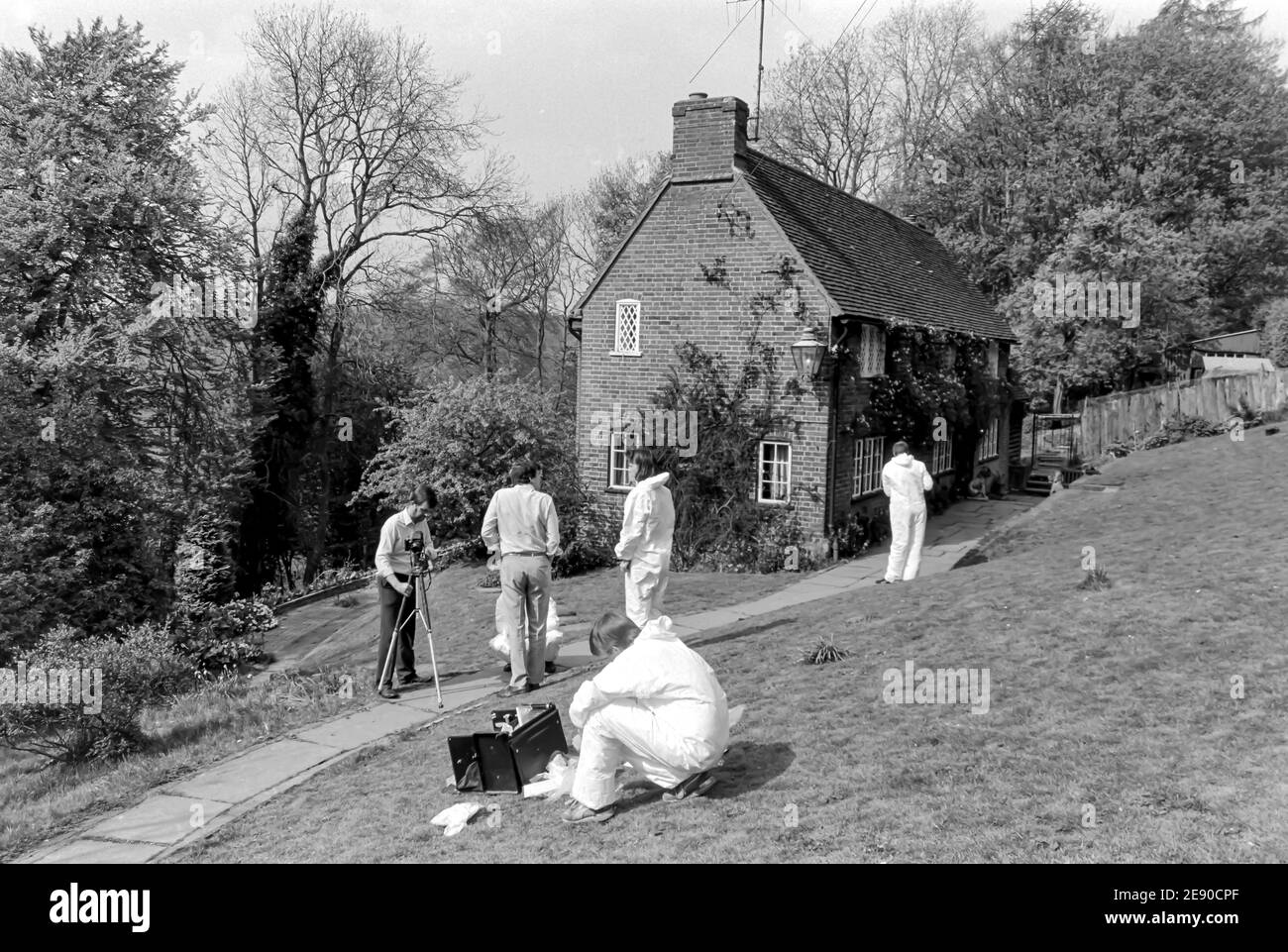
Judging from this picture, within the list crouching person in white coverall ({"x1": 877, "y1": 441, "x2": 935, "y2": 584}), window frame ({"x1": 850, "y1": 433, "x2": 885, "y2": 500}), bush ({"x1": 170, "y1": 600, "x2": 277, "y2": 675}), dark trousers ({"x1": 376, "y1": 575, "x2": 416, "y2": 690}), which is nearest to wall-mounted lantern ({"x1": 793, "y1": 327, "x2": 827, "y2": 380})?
window frame ({"x1": 850, "y1": 433, "x2": 885, "y2": 500})

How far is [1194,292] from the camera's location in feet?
114

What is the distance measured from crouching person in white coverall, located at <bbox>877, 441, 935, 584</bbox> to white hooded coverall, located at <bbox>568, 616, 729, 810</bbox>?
781 cm

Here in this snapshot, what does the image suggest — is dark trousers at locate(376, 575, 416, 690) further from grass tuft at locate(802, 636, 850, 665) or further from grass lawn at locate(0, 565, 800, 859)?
grass tuft at locate(802, 636, 850, 665)

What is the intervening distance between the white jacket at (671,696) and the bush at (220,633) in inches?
397

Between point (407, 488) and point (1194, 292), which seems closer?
point (407, 488)

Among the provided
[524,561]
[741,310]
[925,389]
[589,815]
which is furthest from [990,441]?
[589,815]

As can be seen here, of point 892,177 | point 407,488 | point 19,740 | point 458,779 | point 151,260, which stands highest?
point 892,177

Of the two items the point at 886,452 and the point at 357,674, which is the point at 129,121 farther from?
the point at 886,452

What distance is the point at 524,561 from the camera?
376 inches

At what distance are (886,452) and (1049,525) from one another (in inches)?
161

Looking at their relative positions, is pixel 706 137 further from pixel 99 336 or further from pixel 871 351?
pixel 99 336

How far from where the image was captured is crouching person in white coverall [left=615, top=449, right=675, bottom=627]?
9805 mm

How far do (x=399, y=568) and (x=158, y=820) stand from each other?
11.3 feet
